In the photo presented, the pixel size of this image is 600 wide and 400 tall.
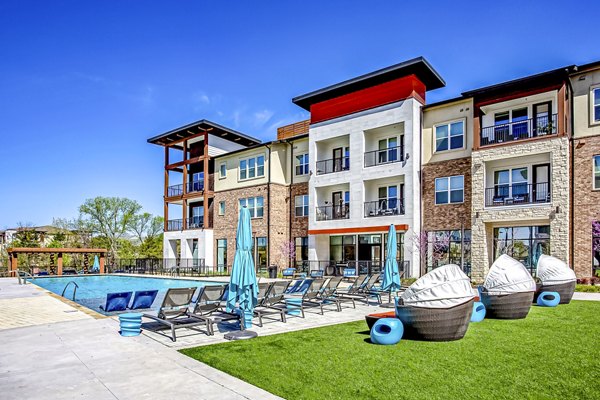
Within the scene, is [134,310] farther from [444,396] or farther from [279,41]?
[279,41]

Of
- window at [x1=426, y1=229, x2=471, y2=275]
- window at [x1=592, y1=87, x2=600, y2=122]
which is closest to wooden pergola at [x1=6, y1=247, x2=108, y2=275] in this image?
window at [x1=426, y1=229, x2=471, y2=275]

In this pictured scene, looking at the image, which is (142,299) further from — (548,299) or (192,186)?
(192,186)

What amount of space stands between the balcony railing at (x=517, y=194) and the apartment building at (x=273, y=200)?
498 inches

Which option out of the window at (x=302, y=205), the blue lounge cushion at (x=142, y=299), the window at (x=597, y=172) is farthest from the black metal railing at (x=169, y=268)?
the window at (x=597, y=172)

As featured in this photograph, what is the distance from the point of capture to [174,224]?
122 ft

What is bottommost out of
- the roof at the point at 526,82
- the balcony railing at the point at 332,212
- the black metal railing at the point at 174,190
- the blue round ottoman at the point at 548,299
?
the blue round ottoman at the point at 548,299

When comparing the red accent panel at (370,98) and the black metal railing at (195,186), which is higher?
the red accent panel at (370,98)

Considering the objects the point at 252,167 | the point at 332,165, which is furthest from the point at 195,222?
the point at 332,165

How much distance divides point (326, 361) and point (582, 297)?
41.8 ft

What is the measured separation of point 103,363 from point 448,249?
19.3 m

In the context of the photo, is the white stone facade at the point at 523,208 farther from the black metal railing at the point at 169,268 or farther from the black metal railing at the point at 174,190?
the black metal railing at the point at 174,190

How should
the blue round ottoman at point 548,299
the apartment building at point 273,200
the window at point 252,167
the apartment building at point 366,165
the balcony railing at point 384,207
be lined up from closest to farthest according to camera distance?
1. the blue round ottoman at point 548,299
2. the apartment building at point 366,165
3. the balcony railing at point 384,207
4. the apartment building at point 273,200
5. the window at point 252,167

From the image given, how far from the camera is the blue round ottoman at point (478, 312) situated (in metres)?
9.91

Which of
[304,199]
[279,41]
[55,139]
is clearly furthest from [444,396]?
[55,139]
